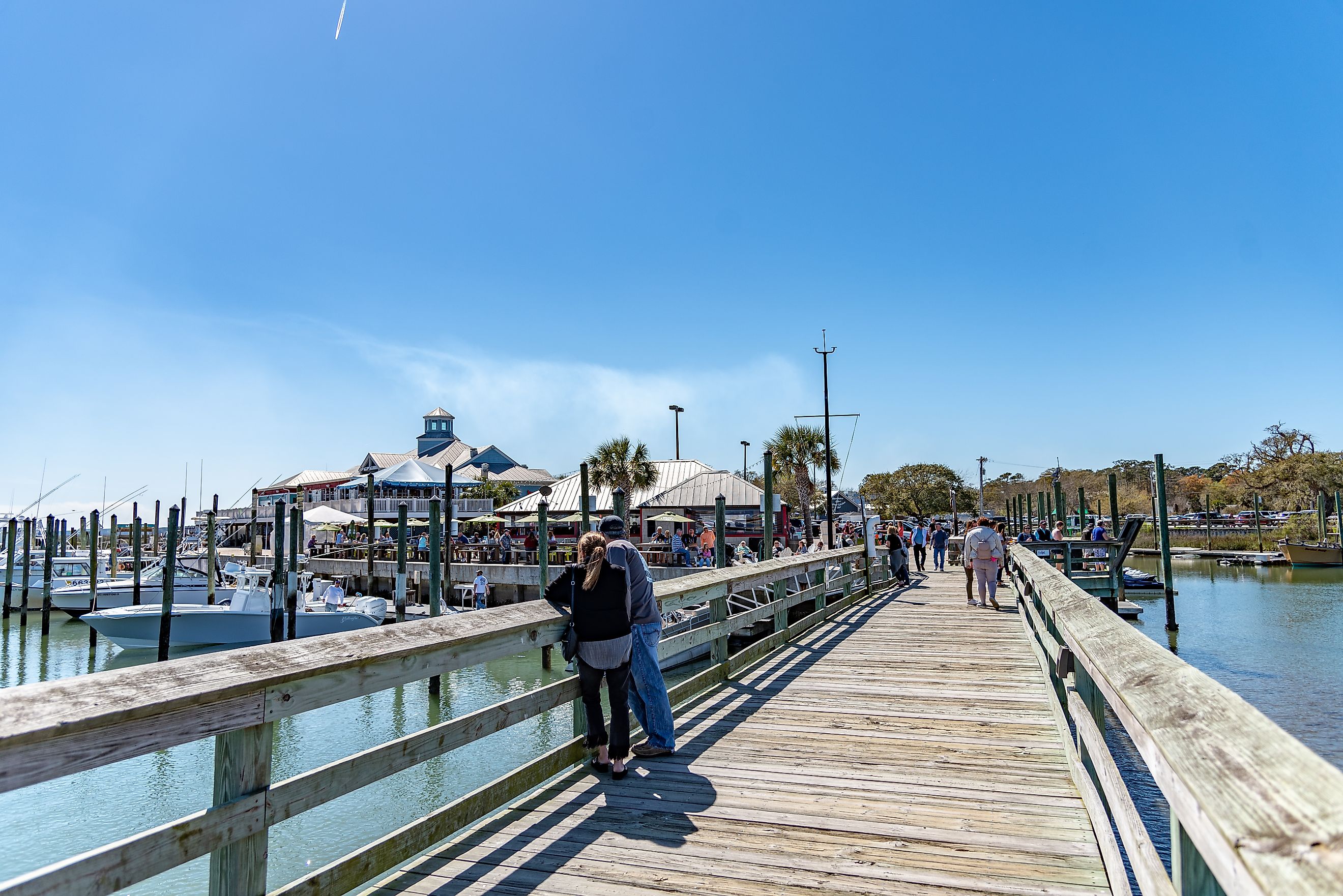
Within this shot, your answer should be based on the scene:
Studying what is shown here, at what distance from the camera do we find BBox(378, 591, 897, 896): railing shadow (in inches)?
136

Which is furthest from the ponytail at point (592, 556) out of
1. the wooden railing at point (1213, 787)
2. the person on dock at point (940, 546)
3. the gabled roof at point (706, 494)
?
the gabled roof at point (706, 494)

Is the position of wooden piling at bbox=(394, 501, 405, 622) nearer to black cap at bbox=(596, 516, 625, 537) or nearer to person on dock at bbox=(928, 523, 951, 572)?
person on dock at bbox=(928, 523, 951, 572)

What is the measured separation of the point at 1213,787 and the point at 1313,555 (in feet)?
176

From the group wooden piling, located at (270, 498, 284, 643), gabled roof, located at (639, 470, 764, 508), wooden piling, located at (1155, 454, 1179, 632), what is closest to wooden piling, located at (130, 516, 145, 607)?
wooden piling, located at (270, 498, 284, 643)

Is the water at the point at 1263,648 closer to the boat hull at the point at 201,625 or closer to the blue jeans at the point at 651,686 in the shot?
the blue jeans at the point at 651,686

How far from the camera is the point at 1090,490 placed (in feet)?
312

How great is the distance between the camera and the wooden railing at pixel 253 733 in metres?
2.22

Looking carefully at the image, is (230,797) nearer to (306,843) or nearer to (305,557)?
(306,843)

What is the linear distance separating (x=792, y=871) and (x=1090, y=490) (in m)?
103

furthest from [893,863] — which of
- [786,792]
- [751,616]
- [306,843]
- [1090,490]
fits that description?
[1090,490]

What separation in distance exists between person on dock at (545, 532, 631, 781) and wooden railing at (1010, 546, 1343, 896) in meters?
2.38

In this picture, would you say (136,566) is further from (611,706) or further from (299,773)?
Result: (611,706)

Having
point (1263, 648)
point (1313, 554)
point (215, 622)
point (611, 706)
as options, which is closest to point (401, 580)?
point (215, 622)

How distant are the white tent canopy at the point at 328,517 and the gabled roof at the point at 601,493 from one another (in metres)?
6.90
